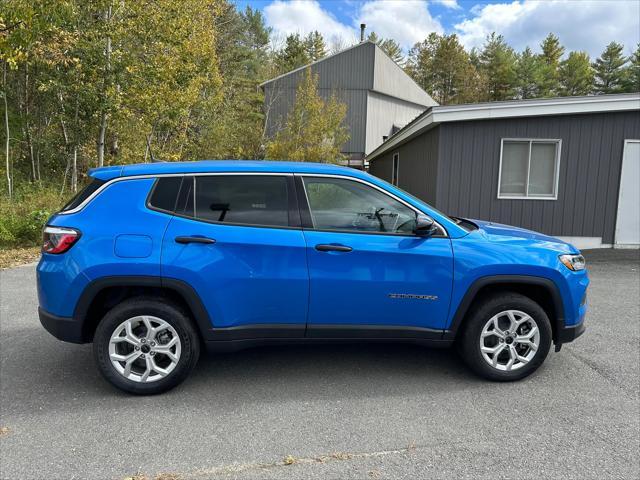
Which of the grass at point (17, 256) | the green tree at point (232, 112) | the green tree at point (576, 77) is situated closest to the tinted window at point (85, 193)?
the grass at point (17, 256)

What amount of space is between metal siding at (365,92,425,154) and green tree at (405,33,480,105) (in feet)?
63.9

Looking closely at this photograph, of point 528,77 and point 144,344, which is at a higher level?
point 528,77

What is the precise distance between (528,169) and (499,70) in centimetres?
4756

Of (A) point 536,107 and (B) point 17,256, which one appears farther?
(A) point 536,107

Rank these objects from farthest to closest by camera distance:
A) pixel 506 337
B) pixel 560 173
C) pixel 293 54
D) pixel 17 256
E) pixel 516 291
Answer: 1. pixel 293 54
2. pixel 560 173
3. pixel 17 256
4. pixel 516 291
5. pixel 506 337

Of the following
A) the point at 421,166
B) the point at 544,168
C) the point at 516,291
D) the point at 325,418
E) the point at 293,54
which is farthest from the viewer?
the point at 293,54

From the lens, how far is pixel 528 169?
10.2 metres

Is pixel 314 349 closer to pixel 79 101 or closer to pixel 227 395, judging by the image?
pixel 227 395

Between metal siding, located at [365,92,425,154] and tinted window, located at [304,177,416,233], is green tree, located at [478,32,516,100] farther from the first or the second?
tinted window, located at [304,177,416,233]

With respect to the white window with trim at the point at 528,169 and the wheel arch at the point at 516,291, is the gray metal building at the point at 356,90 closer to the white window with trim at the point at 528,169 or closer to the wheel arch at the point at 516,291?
the white window with trim at the point at 528,169

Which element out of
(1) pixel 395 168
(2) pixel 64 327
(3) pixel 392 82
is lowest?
(2) pixel 64 327

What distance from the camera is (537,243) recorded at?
362cm

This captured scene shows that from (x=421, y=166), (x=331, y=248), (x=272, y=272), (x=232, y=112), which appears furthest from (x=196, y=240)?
(x=232, y=112)

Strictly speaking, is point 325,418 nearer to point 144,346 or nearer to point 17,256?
point 144,346
